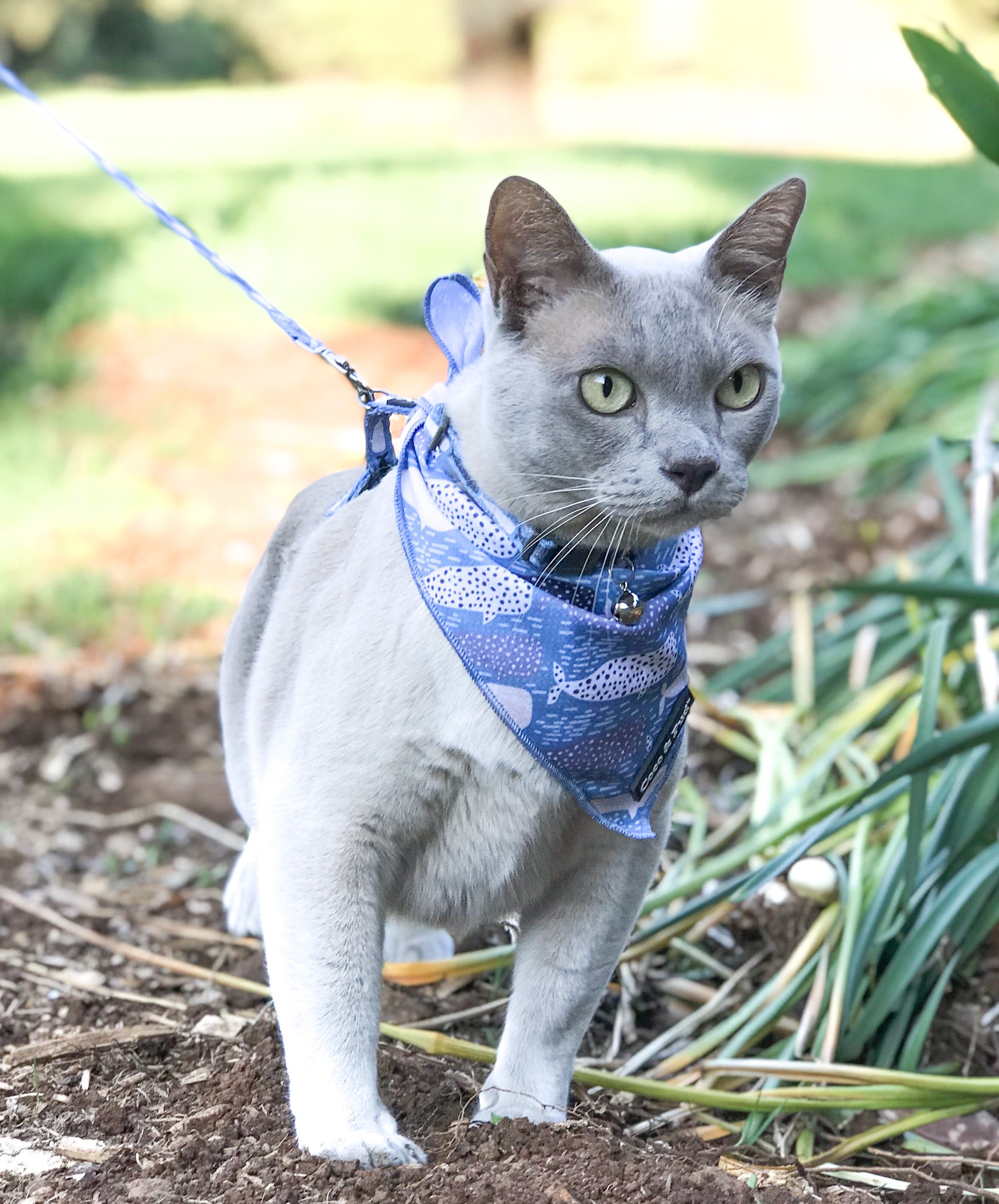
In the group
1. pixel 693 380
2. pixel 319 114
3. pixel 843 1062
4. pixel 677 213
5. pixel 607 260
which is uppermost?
pixel 319 114

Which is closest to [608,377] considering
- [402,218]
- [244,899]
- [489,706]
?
[489,706]

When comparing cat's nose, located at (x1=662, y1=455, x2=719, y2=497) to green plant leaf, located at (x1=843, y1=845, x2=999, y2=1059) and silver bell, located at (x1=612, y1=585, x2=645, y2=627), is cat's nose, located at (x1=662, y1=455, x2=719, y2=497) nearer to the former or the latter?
silver bell, located at (x1=612, y1=585, x2=645, y2=627)

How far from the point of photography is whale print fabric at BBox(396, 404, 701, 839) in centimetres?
146

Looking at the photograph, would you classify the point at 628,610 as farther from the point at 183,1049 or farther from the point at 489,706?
the point at 183,1049

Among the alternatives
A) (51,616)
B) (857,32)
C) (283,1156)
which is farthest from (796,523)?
(857,32)

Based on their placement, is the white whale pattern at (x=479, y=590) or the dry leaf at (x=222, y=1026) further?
the dry leaf at (x=222, y=1026)

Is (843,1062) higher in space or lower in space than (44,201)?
lower

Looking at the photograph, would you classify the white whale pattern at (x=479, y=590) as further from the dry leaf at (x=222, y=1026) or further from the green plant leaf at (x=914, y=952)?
the green plant leaf at (x=914, y=952)

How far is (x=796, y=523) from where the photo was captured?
426 cm

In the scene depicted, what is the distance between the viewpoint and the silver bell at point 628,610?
1505 mm

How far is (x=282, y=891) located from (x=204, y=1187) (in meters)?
0.29

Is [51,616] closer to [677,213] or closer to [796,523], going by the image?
[796,523]

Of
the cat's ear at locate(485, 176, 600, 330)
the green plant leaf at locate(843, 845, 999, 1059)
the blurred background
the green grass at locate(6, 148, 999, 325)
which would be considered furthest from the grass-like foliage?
the green grass at locate(6, 148, 999, 325)

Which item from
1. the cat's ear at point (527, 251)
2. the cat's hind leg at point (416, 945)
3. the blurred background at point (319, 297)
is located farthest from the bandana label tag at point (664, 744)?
the blurred background at point (319, 297)
